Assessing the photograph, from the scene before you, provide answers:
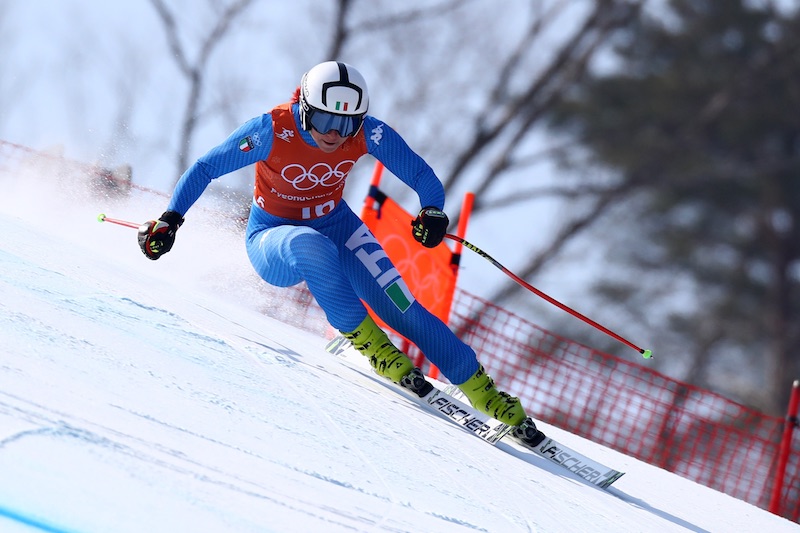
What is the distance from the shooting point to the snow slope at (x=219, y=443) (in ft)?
5.21

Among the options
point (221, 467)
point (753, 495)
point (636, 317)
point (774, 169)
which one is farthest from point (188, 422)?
point (774, 169)

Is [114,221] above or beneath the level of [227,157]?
beneath

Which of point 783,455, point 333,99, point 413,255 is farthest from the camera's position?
point 413,255

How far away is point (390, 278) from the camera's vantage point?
368 centimetres

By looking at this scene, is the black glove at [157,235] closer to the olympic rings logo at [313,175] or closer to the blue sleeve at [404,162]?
the olympic rings logo at [313,175]

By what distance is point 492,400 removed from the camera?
3.54m

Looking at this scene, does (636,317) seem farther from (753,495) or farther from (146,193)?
(146,193)

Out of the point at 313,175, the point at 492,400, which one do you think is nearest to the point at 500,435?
the point at 492,400

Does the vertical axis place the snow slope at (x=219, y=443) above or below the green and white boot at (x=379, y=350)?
below

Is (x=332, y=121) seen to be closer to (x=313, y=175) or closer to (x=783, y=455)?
(x=313, y=175)

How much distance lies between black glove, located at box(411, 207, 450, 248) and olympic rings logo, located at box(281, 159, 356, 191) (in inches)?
13.7

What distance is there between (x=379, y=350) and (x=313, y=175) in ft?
2.39

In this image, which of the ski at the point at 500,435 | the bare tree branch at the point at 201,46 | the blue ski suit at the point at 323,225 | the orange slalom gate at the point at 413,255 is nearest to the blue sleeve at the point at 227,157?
the blue ski suit at the point at 323,225

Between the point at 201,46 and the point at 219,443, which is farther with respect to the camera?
the point at 201,46
